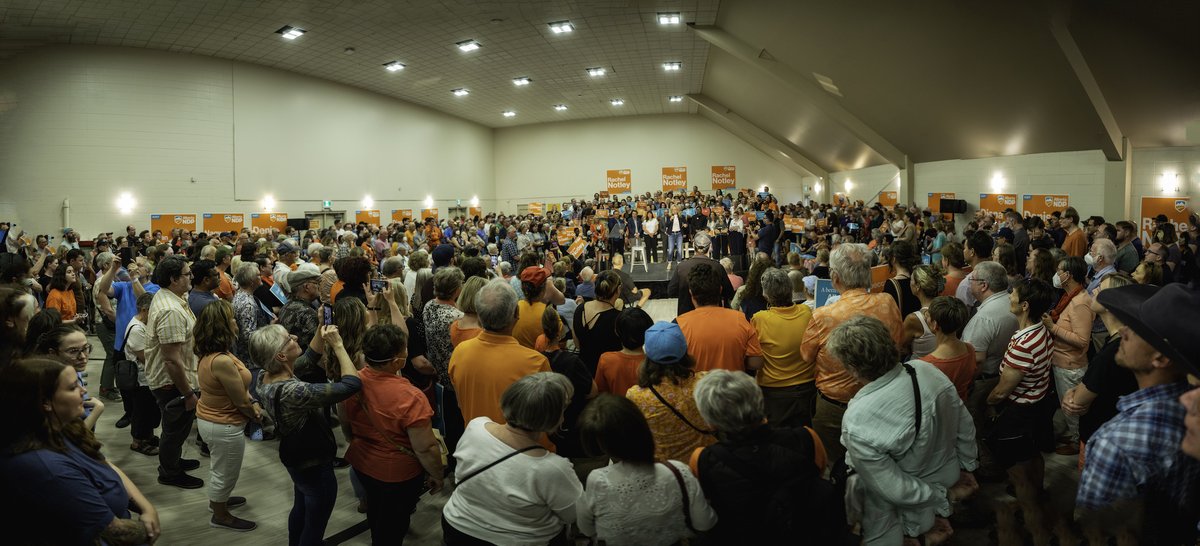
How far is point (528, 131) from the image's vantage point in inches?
1110

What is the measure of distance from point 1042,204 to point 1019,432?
10217 mm

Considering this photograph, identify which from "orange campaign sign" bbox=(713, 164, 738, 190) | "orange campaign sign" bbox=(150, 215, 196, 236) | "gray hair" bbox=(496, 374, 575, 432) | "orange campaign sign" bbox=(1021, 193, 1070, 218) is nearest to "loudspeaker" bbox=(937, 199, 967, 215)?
"orange campaign sign" bbox=(1021, 193, 1070, 218)

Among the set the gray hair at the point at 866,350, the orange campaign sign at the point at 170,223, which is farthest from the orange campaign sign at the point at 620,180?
the gray hair at the point at 866,350

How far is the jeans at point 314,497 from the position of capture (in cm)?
286

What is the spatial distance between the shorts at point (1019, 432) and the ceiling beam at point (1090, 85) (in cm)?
589

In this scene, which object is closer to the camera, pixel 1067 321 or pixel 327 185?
pixel 1067 321

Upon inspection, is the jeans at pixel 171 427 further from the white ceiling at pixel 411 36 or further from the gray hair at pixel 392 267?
the white ceiling at pixel 411 36

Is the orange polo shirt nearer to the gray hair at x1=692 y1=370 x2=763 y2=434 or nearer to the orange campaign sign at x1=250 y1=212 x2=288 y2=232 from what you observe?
the gray hair at x1=692 y1=370 x2=763 y2=434

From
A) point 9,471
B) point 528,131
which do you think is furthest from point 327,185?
point 9,471

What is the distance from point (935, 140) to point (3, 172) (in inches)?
819

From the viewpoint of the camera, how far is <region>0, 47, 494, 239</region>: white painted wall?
506 inches

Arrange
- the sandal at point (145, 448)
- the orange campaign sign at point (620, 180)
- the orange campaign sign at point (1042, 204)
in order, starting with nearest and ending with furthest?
the sandal at point (145, 448), the orange campaign sign at point (1042, 204), the orange campaign sign at point (620, 180)

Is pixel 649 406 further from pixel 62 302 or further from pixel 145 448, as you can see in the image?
pixel 62 302

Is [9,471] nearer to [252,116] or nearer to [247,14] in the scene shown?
[247,14]
